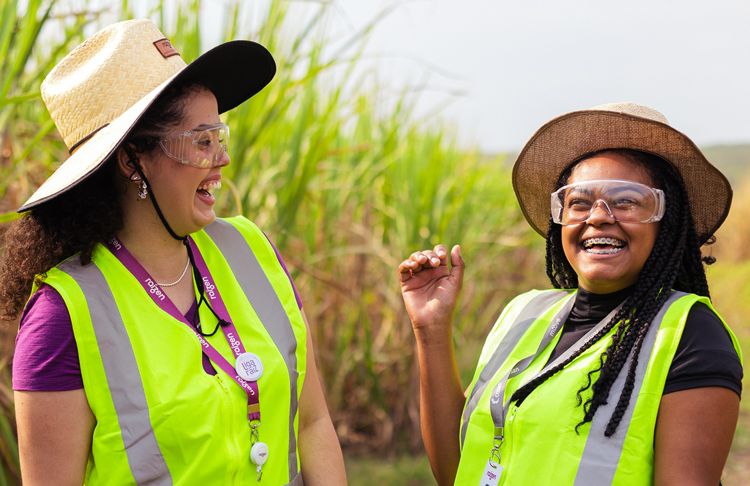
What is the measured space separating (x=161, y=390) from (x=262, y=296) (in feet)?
1.23

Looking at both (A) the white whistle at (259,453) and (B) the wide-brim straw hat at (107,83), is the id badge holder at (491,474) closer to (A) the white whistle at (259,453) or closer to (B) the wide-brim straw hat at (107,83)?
(A) the white whistle at (259,453)

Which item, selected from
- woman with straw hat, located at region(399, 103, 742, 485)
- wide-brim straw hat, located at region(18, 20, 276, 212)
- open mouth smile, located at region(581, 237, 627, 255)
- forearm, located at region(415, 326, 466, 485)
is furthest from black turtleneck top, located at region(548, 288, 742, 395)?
wide-brim straw hat, located at region(18, 20, 276, 212)

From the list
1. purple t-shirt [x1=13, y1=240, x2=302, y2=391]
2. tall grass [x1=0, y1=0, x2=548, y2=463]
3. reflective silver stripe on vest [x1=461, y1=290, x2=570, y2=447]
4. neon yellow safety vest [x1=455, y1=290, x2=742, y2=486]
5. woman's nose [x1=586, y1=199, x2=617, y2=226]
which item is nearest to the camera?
purple t-shirt [x1=13, y1=240, x2=302, y2=391]

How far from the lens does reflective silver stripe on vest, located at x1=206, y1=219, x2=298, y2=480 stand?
1.90m

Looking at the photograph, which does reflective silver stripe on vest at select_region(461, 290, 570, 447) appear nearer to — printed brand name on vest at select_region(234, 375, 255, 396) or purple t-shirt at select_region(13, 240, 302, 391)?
printed brand name on vest at select_region(234, 375, 255, 396)

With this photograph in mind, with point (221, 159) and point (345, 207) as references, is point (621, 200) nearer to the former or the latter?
point (221, 159)

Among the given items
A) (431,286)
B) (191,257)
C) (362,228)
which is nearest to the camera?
(191,257)

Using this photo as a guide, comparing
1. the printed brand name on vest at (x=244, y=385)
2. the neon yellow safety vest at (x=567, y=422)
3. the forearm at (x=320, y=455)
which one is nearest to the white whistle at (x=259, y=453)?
the printed brand name on vest at (x=244, y=385)

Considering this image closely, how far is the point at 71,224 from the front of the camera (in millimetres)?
1771

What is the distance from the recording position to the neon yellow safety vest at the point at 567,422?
1.71 meters

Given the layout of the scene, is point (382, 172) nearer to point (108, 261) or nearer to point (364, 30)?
point (364, 30)

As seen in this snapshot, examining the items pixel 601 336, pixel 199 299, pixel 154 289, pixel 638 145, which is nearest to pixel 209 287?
pixel 199 299

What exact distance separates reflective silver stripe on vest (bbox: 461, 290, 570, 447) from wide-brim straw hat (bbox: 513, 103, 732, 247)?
33cm

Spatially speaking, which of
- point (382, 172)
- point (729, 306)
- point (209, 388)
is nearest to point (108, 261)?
point (209, 388)
